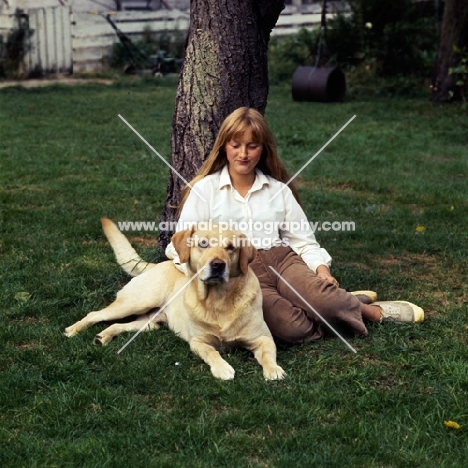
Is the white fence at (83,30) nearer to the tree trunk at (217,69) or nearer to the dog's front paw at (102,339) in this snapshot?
the tree trunk at (217,69)

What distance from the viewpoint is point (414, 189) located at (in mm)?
7973

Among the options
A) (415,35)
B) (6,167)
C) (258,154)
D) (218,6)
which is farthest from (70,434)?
(415,35)

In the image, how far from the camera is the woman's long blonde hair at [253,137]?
4.36 m

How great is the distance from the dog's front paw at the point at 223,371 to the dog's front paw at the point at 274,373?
0.16m

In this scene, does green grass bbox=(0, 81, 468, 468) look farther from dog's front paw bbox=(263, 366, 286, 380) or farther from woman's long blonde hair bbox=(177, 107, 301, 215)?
woman's long blonde hair bbox=(177, 107, 301, 215)

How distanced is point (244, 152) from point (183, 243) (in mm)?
668

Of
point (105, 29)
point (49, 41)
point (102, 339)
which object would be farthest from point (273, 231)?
point (105, 29)

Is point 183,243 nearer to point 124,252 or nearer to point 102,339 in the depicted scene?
point 102,339

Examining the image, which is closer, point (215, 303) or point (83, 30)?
point (215, 303)

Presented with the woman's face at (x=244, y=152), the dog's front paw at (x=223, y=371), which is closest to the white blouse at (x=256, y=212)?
the woman's face at (x=244, y=152)

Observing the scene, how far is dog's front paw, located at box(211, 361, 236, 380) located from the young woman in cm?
51

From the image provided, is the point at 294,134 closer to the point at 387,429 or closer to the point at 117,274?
the point at 117,274

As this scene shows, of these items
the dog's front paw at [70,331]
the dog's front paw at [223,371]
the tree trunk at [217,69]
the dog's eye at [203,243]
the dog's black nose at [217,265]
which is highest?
the tree trunk at [217,69]

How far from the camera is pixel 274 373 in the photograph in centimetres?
375
